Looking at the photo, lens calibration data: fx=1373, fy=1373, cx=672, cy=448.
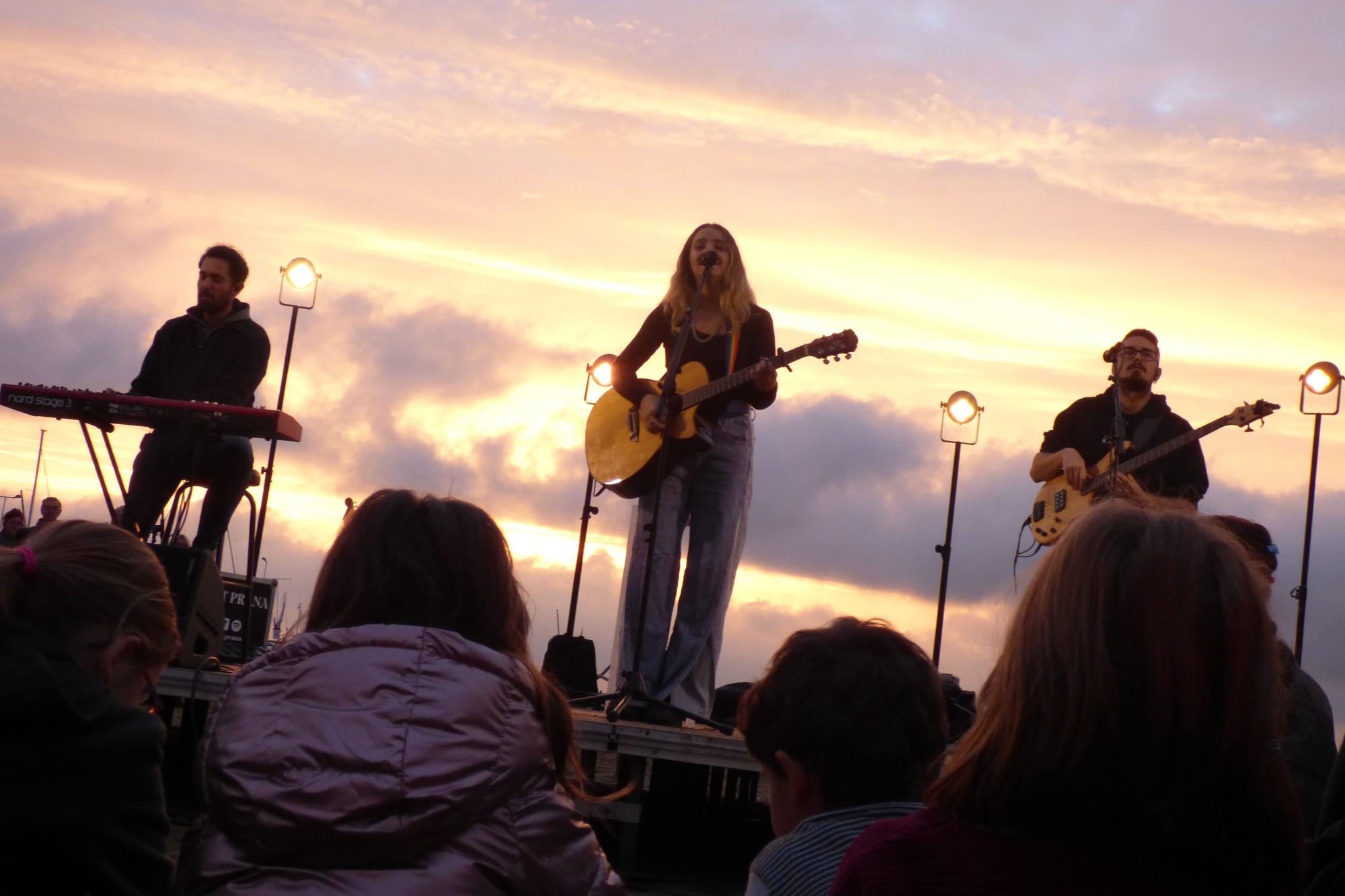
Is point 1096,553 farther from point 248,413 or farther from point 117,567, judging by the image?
point 248,413

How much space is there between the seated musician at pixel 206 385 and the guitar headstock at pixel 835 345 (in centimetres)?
229

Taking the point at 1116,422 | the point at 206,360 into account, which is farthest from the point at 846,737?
the point at 206,360

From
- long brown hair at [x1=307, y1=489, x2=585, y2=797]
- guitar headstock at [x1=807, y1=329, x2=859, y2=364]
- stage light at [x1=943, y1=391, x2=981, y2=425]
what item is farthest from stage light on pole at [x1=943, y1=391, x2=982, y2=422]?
long brown hair at [x1=307, y1=489, x2=585, y2=797]

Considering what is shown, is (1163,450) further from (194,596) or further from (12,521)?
(12,521)

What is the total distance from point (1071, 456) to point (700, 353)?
1.78 meters

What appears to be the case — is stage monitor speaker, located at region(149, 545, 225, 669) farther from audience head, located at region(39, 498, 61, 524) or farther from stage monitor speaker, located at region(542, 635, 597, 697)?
audience head, located at region(39, 498, 61, 524)

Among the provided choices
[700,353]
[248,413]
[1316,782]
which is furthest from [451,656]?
[700,353]

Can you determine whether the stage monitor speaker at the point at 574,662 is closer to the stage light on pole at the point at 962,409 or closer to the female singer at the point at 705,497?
the female singer at the point at 705,497

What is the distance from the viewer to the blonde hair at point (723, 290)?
5469 mm

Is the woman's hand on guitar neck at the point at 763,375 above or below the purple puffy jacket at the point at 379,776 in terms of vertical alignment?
above

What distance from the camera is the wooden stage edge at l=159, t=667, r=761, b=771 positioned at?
4.55 metres

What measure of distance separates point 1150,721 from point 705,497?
163 inches

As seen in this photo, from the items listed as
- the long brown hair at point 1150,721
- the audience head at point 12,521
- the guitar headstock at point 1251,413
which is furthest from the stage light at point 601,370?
the audience head at point 12,521

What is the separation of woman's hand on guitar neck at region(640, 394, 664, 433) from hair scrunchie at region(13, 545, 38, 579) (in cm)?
347
